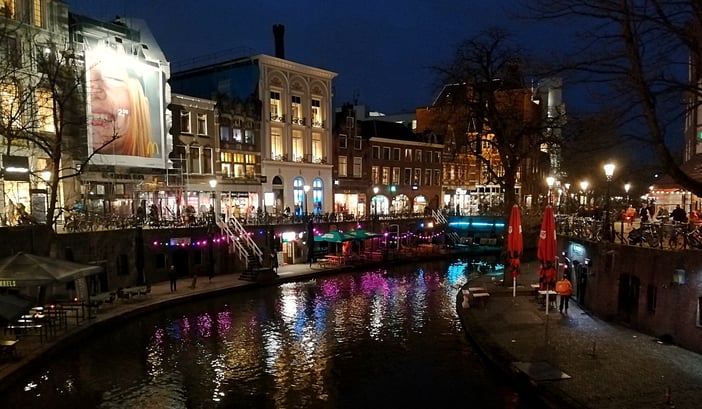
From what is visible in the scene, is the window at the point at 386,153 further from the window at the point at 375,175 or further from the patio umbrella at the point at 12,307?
the patio umbrella at the point at 12,307

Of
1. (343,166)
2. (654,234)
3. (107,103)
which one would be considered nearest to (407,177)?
(343,166)

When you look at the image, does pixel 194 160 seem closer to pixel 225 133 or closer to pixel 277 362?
pixel 225 133

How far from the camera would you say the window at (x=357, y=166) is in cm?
6234

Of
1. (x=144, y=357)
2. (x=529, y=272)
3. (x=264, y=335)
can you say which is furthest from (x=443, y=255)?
(x=144, y=357)

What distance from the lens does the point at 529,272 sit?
38.1 m

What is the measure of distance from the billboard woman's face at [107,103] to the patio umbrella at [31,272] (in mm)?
16367

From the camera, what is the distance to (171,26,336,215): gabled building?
167 feet

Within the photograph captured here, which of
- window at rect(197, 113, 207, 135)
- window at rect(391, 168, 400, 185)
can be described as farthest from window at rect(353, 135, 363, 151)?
window at rect(197, 113, 207, 135)

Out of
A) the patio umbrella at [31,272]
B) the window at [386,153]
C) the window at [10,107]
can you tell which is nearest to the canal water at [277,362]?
the patio umbrella at [31,272]

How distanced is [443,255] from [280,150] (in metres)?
19.4

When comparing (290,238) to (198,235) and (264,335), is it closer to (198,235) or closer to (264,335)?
(198,235)

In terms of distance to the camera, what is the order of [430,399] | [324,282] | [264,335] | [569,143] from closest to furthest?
[430,399]
[264,335]
[569,143]
[324,282]

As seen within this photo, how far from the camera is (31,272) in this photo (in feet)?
61.6

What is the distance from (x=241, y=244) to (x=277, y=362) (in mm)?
21494
